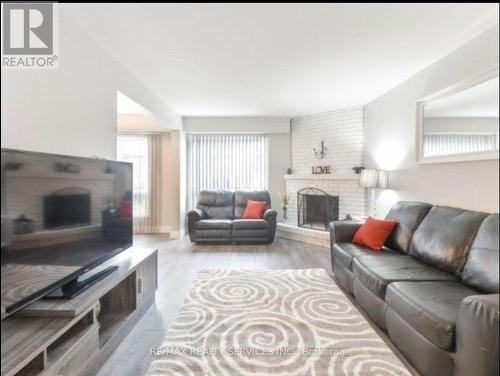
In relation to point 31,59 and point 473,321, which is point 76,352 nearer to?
point 31,59

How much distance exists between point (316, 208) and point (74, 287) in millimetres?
4160

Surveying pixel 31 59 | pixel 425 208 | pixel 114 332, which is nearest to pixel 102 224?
pixel 114 332

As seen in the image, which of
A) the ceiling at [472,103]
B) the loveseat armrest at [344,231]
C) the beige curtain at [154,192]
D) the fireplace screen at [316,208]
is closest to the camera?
the ceiling at [472,103]

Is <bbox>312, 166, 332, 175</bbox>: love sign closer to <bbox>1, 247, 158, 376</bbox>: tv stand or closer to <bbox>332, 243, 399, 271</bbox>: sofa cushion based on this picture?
<bbox>332, 243, 399, 271</bbox>: sofa cushion

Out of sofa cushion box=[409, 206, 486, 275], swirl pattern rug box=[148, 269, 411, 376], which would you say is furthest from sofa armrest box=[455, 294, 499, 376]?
sofa cushion box=[409, 206, 486, 275]

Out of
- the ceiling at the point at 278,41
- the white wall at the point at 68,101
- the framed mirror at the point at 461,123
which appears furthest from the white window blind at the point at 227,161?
the framed mirror at the point at 461,123

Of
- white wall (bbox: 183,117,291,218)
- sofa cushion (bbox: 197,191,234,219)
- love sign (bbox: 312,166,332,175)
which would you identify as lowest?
sofa cushion (bbox: 197,191,234,219)

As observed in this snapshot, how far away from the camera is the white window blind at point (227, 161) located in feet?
18.8

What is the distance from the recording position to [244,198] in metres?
5.29

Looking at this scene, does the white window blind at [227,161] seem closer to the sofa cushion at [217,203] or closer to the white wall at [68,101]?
the sofa cushion at [217,203]

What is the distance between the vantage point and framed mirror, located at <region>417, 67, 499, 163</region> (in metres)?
2.13

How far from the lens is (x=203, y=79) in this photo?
330cm

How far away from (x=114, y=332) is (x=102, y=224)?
75cm

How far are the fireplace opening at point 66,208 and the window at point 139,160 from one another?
13.4ft
